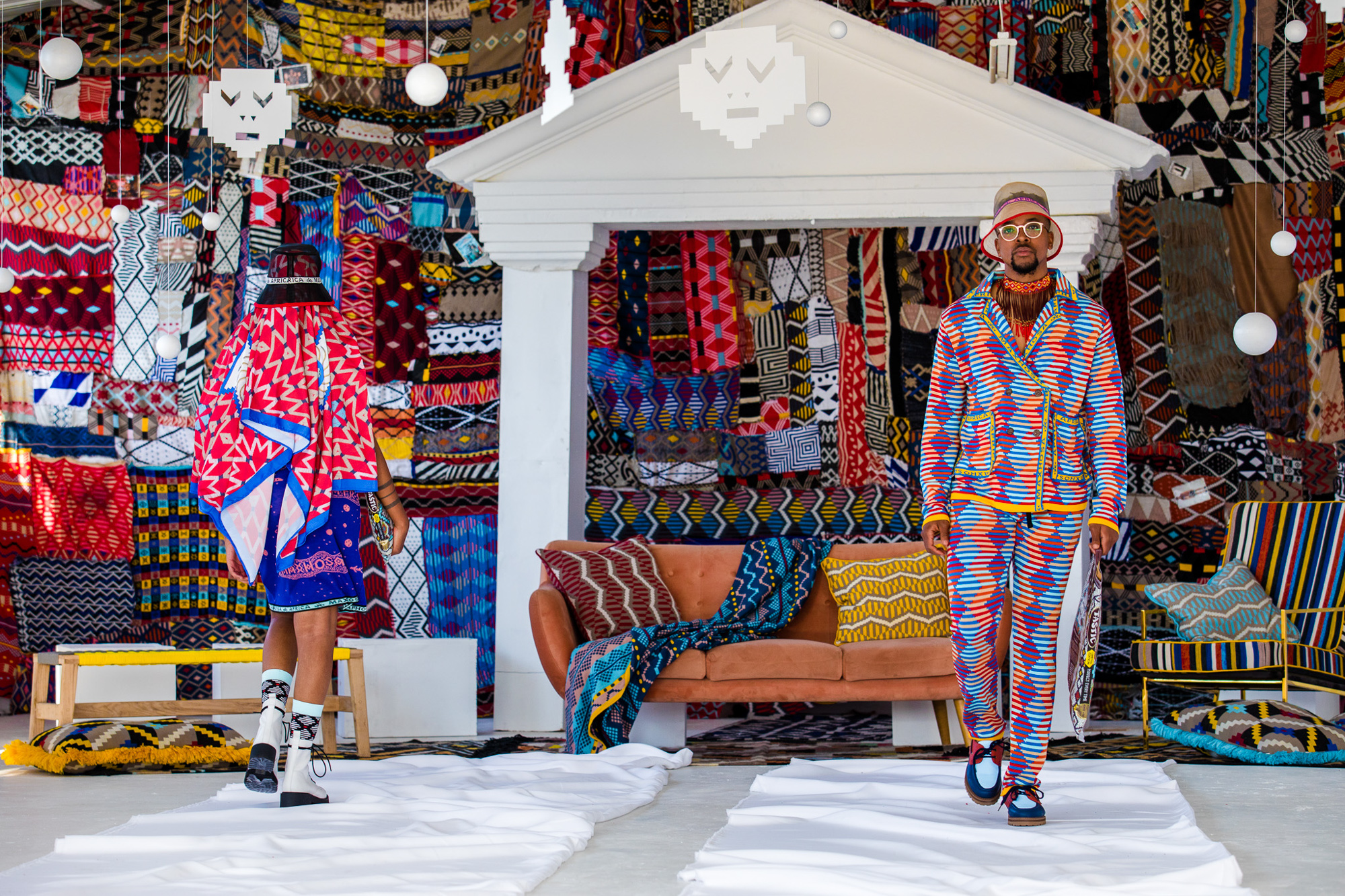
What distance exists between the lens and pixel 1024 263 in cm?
390

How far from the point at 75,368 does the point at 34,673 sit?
2885mm

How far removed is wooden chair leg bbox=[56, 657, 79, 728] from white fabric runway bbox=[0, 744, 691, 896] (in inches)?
55.6

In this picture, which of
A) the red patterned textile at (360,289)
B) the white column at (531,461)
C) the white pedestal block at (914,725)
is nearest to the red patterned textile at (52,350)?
the red patterned textile at (360,289)

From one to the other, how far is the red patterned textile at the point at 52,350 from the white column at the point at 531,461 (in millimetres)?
2907

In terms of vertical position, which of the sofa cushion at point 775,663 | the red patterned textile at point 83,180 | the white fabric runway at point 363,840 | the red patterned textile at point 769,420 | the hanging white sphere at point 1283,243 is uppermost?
the red patterned textile at point 83,180

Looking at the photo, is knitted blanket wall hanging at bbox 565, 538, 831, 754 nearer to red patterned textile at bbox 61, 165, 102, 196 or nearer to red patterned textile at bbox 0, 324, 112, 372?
red patterned textile at bbox 0, 324, 112, 372

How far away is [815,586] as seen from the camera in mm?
6688

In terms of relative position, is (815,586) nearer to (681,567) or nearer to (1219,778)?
(681,567)

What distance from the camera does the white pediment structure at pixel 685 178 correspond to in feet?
21.2

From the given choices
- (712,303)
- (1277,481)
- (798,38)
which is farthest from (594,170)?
(1277,481)

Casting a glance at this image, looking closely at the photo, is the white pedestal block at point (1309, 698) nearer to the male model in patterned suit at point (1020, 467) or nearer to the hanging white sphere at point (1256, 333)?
the hanging white sphere at point (1256, 333)

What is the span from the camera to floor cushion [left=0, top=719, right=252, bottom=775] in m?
5.22

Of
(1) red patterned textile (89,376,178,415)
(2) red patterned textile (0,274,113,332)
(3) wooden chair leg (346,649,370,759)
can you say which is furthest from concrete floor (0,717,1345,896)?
(2) red patterned textile (0,274,113,332)

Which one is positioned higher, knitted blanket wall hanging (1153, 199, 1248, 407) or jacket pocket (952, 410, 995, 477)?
knitted blanket wall hanging (1153, 199, 1248, 407)
